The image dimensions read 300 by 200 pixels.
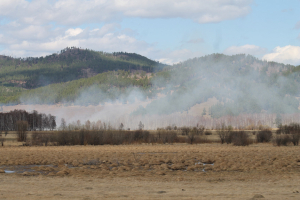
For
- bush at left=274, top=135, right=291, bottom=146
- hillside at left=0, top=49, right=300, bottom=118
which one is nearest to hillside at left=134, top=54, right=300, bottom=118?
hillside at left=0, top=49, right=300, bottom=118

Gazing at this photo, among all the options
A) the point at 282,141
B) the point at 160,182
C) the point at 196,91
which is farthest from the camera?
the point at 196,91

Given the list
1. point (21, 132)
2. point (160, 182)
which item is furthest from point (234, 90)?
point (160, 182)

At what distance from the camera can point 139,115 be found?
15912 centimetres

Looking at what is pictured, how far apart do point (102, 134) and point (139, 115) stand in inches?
4318

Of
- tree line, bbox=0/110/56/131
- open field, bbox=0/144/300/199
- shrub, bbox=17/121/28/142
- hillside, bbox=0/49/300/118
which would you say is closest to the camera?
open field, bbox=0/144/300/199

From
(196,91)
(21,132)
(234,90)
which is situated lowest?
(21,132)

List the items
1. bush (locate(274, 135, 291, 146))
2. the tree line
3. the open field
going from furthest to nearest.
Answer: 1. the tree line
2. bush (locate(274, 135, 291, 146))
3. the open field

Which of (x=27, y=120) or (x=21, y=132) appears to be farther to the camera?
(x=27, y=120)

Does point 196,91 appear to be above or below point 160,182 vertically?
above

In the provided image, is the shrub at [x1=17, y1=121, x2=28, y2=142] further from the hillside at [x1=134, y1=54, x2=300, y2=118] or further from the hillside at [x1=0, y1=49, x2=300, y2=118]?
the hillside at [x1=134, y1=54, x2=300, y2=118]

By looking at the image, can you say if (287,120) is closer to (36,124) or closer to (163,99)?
(163,99)

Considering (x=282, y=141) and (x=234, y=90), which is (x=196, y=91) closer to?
(x=234, y=90)

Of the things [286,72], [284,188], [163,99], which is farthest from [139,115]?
[284,188]

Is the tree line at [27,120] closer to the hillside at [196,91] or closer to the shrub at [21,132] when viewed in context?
the hillside at [196,91]
